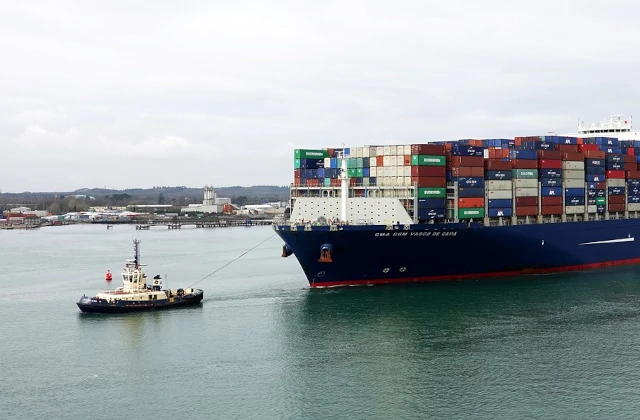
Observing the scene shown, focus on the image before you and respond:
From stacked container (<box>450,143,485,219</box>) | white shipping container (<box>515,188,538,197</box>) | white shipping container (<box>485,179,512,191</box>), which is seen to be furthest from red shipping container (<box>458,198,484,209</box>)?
white shipping container (<box>515,188,538,197</box>)

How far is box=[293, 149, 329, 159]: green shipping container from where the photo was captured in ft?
154

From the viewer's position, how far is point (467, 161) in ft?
147

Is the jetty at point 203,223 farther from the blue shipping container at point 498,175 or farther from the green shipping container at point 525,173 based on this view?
the blue shipping container at point 498,175

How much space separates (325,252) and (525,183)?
15.9m

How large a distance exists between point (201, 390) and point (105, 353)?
265 inches

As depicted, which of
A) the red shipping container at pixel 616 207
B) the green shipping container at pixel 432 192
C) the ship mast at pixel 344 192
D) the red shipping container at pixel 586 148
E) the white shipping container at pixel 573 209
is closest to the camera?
the ship mast at pixel 344 192

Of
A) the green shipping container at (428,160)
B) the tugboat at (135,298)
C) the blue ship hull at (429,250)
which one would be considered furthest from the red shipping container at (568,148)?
the tugboat at (135,298)

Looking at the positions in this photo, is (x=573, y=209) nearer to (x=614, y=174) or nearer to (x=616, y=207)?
(x=616, y=207)

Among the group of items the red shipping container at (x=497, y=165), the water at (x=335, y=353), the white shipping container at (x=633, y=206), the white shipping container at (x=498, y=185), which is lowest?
the water at (x=335, y=353)

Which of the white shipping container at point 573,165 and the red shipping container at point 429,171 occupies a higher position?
the white shipping container at point 573,165

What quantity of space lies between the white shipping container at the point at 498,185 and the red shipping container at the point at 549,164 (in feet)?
10.9

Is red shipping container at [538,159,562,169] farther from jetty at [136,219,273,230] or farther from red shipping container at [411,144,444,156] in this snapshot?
jetty at [136,219,273,230]

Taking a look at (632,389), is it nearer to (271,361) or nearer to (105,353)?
(271,361)

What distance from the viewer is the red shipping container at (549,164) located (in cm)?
4919
